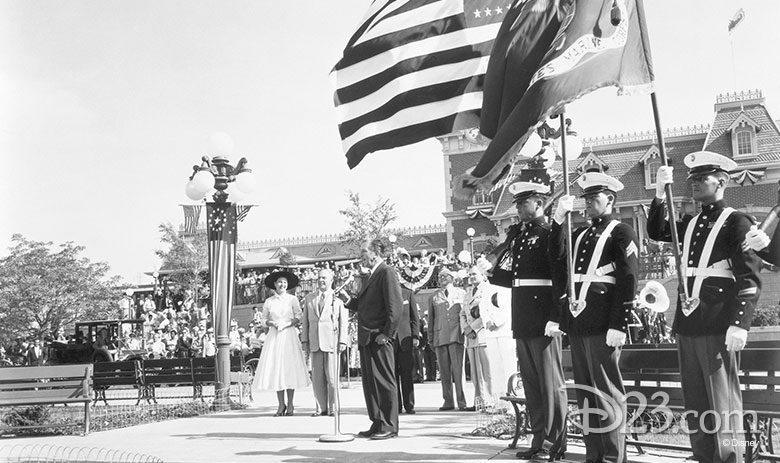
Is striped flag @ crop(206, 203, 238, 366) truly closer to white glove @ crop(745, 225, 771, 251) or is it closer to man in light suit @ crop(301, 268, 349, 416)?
man in light suit @ crop(301, 268, 349, 416)

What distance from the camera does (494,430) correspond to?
8820 millimetres

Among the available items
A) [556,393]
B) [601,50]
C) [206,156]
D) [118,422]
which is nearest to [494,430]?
[556,393]

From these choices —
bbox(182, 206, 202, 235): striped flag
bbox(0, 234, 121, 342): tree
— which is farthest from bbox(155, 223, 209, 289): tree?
bbox(182, 206, 202, 235): striped flag

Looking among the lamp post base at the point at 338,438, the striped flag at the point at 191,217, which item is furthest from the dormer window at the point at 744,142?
the lamp post base at the point at 338,438

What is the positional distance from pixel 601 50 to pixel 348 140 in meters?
3.89

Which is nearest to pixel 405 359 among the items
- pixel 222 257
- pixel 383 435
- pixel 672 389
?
pixel 383 435

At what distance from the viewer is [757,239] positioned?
17.2ft

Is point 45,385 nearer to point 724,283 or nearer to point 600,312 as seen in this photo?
point 600,312

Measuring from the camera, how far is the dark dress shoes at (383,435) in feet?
29.3

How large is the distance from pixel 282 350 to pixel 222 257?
232 centimetres

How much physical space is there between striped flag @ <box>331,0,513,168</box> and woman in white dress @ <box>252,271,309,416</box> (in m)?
4.58

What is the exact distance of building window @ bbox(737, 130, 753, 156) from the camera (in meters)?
44.4

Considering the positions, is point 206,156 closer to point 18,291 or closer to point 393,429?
point 393,429

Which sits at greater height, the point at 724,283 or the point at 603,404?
the point at 724,283
